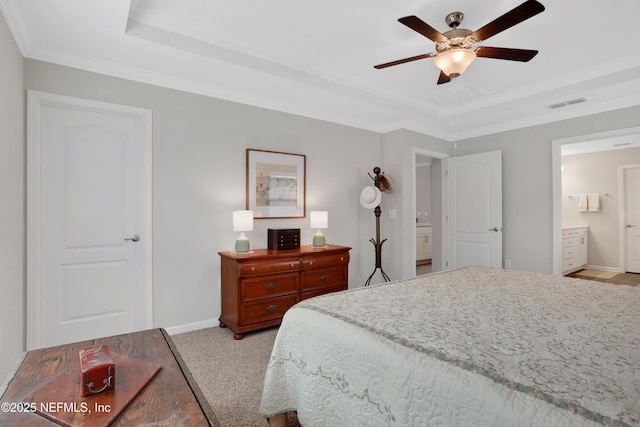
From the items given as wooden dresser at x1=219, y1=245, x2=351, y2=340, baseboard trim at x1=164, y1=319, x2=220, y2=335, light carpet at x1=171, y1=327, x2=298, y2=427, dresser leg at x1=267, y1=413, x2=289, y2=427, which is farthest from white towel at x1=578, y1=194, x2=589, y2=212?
dresser leg at x1=267, y1=413, x2=289, y2=427

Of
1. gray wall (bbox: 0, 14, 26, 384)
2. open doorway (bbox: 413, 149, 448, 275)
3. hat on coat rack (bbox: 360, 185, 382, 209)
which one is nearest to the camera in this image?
gray wall (bbox: 0, 14, 26, 384)

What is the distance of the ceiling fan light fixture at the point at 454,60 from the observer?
87.3 inches

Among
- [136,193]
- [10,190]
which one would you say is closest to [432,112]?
[136,193]

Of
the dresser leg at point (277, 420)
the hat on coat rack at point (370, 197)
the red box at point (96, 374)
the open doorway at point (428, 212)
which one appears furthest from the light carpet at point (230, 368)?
the open doorway at point (428, 212)

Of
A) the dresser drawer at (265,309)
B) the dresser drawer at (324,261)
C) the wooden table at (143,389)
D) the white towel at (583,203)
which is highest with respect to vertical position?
the white towel at (583,203)

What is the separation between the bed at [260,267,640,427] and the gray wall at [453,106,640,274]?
2570 millimetres

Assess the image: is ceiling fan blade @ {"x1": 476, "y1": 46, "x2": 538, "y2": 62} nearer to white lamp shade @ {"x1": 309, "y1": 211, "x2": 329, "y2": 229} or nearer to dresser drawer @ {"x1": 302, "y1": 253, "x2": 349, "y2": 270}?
white lamp shade @ {"x1": 309, "y1": 211, "x2": 329, "y2": 229}

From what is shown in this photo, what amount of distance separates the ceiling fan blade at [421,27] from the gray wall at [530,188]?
9.66 feet

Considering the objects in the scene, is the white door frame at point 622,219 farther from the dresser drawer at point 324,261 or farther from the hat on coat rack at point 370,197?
the dresser drawer at point 324,261

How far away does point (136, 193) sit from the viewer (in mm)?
2955

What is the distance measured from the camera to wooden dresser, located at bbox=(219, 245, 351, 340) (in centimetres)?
300

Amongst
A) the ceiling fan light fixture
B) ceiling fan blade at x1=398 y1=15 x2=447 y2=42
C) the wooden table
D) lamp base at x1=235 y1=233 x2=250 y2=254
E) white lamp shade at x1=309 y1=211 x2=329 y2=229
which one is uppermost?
ceiling fan blade at x1=398 y1=15 x2=447 y2=42

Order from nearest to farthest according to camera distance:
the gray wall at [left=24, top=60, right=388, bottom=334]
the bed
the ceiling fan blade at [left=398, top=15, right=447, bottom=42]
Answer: the bed < the ceiling fan blade at [left=398, top=15, right=447, bottom=42] < the gray wall at [left=24, top=60, right=388, bottom=334]

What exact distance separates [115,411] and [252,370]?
1.59 m
